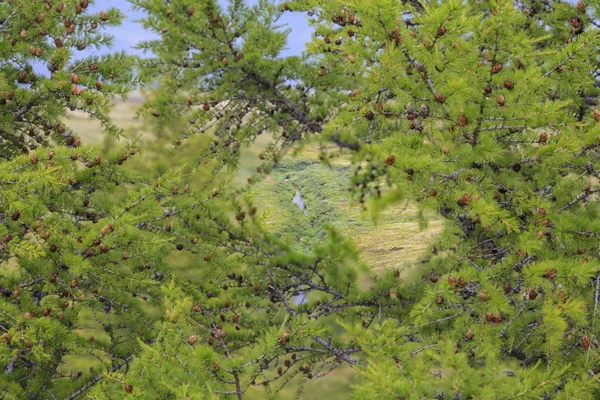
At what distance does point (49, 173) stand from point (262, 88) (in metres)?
3.35

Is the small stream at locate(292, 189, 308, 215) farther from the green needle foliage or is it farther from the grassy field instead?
the green needle foliage

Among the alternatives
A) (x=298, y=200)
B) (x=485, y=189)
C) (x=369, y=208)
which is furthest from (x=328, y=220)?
(x=485, y=189)

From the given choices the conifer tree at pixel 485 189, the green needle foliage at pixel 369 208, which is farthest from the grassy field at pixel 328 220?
the conifer tree at pixel 485 189

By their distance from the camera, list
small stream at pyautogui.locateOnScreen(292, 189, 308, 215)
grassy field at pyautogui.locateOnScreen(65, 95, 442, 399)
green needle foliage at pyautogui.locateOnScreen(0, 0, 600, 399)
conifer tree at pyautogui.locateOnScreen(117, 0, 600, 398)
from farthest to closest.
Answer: small stream at pyautogui.locateOnScreen(292, 189, 308, 215) → grassy field at pyautogui.locateOnScreen(65, 95, 442, 399) → green needle foliage at pyautogui.locateOnScreen(0, 0, 600, 399) → conifer tree at pyautogui.locateOnScreen(117, 0, 600, 398)

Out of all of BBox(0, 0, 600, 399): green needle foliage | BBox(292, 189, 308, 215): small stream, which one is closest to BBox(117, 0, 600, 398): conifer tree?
BBox(0, 0, 600, 399): green needle foliage

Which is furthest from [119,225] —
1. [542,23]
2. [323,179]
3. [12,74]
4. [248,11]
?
[323,179]

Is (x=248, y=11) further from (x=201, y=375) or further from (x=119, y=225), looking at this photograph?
(x=201, y=375)

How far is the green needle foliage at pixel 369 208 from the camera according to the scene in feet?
9.87

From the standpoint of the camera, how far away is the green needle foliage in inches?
118

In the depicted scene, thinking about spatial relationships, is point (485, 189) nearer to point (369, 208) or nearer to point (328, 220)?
point (369, 208)

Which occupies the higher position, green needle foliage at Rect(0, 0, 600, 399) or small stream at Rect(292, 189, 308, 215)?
green needle foliage at Rect(0, 0, 600, 399)

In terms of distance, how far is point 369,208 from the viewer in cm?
490

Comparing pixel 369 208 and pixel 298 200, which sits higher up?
pixel 369 208

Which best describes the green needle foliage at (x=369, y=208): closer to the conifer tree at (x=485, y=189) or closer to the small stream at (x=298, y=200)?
the conifer tree at (x=485, y=189)
